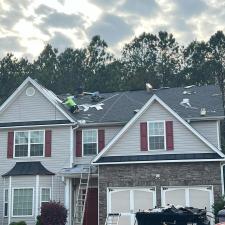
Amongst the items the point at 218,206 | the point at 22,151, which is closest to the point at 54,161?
the point at 22,151

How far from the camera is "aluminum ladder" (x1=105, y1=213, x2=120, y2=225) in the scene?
2210 centimetres

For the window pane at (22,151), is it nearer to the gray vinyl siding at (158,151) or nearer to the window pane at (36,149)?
the window pane at (36,149)

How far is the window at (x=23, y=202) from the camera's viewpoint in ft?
84.0

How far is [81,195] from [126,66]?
3370 centimetres

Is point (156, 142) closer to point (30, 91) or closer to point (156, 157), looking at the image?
point (156, 157)

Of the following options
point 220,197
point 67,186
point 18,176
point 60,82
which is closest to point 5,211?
point 18,176

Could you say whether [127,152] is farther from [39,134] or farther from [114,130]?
[39,134]

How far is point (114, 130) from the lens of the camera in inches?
1072

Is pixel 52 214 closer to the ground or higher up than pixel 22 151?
closer to the ground

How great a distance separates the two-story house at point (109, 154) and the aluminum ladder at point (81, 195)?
6 centimetres

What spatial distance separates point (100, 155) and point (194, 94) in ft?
28.0

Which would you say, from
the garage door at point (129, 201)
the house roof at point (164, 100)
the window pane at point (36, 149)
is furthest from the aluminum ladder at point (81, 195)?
the house roof at point (164, 100)

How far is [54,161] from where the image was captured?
26562mm

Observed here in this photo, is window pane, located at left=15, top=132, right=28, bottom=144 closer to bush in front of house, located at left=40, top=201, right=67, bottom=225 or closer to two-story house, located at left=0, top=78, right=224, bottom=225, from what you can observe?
two-story house, located at left=0, top=78, right=224, bottom=225
